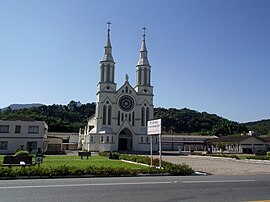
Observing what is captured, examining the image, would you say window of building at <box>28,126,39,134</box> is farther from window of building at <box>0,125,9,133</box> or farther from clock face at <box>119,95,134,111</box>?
clock face at <box>119,95,134,111</box>

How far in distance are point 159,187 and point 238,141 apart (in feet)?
182

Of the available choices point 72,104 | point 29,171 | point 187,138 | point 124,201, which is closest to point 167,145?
point 187,138

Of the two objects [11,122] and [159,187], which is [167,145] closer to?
[11,122]

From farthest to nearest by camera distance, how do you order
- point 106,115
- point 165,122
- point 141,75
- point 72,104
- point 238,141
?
point 72,104
point 165,122
point 141,75
point 106,115
point 238,141

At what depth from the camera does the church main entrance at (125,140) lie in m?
68.6

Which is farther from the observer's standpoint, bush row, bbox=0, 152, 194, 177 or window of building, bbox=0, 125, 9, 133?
window of building, bbox=0, 125, 9, 133

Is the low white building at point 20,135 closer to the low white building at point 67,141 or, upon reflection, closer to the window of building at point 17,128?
the window of building at point 17,128

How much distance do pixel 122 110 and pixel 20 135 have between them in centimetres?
2523

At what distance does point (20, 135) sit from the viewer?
5072cm

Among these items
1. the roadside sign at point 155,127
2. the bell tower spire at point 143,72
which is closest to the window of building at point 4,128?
the bell tower spire at point 143,72

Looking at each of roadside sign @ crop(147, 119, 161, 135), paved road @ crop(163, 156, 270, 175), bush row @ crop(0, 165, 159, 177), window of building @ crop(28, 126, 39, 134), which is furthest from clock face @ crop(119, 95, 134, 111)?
bush row @ crop(0, 165, 159, 177)

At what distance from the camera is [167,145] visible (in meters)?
82.8

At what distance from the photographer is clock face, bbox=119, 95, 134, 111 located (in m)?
69.5

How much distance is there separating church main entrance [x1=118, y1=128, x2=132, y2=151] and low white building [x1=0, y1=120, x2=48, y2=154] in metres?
21.3
